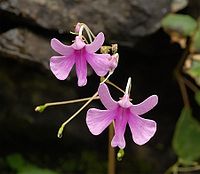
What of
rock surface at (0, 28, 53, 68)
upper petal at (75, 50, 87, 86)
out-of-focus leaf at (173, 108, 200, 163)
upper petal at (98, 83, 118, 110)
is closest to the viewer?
upper petal at (98, 83, 118, 110)

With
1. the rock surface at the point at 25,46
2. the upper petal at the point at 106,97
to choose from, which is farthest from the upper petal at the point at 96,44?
the rock surface at the point at 25,46

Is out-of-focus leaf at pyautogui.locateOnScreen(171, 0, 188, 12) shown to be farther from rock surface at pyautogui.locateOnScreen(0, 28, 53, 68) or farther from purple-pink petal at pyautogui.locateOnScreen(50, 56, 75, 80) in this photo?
purple-pink petal at pyautogui.locateOnScreen(50, 56, 75, 80)

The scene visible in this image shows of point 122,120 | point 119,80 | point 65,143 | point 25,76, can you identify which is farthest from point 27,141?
point 122,120

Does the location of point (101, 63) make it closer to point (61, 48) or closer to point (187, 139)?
point (61, 48)

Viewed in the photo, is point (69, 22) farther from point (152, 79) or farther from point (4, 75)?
point (152, 79)

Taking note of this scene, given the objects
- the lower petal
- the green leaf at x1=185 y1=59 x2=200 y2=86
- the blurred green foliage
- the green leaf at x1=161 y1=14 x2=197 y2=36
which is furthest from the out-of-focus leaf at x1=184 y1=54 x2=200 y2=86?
the lower petal

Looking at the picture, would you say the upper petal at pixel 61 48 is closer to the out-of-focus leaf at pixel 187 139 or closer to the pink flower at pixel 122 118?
the pink flower at pixel 122 118
